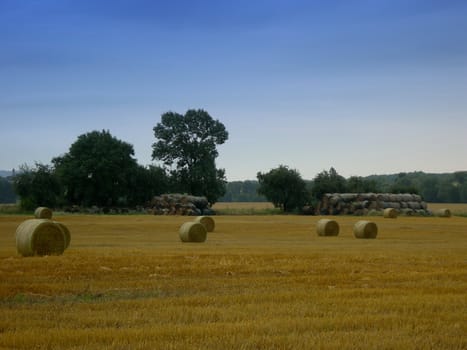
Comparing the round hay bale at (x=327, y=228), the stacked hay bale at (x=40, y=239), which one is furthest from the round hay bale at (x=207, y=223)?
the stacked hay bale at (x=40, y=239)

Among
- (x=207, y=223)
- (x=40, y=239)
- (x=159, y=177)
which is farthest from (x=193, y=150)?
(x=40, y=239)

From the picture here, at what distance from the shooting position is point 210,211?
240 feet

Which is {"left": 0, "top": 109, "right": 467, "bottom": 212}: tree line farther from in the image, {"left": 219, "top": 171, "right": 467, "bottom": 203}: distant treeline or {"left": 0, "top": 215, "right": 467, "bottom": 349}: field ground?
{"left": 0, "top": 215, "right": 467, "bottom": 349}: field ground

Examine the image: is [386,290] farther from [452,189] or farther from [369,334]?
[452,189]

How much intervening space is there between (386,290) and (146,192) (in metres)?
62.7

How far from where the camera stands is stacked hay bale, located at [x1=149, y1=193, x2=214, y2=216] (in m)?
69.1

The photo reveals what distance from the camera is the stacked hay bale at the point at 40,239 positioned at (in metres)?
20.5

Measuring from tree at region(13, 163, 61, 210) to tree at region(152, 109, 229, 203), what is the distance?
20.3 m

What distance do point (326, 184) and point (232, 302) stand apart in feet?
229

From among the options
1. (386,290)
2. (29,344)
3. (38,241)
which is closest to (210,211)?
(38,241)

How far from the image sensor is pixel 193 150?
287ft

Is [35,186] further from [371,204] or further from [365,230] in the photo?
[365,230]

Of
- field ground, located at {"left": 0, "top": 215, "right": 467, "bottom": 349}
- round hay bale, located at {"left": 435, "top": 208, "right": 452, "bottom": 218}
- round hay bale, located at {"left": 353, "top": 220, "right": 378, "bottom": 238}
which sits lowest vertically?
field ground, located at {"left": 0, "top": 215, "right": 467, "bottom": 349}

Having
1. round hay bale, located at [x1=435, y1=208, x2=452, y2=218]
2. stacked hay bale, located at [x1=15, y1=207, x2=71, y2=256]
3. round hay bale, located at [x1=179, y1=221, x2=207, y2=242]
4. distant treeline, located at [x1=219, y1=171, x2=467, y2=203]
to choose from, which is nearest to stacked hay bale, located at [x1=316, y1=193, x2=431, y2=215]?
round hay bale, located at [x1=435, y1=208, x2=452, y2=218]
